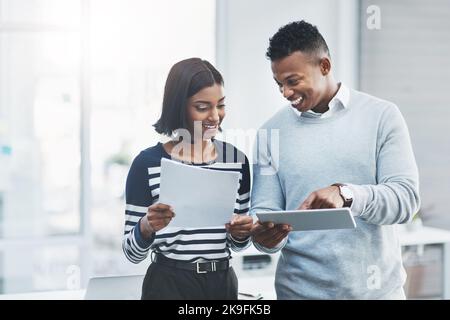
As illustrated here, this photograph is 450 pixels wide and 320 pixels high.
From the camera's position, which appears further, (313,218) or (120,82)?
(120,82)

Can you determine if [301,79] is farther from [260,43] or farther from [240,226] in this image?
[240,226]

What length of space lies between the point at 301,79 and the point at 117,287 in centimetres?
56

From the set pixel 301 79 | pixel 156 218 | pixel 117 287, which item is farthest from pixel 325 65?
pixel 117 287

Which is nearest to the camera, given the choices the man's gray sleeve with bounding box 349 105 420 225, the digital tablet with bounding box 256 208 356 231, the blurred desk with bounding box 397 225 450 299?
the digital tablet with bounding box 256 208 356 231

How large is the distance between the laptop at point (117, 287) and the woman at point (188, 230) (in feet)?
0.06

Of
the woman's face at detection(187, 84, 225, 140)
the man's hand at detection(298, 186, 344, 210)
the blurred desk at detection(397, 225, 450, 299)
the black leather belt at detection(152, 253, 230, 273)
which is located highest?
the woman's face at detection(187, 84, 225, 140)

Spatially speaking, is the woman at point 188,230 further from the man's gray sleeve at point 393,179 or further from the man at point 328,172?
the man's gray sleeve at point 393,179

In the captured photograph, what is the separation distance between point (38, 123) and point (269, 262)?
67 cm

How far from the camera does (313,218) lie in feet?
3.46

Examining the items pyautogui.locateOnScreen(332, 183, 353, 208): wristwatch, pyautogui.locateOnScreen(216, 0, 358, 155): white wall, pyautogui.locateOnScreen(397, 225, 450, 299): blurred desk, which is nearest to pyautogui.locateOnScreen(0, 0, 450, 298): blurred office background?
pyautogui.locateOnScreen(216, 0, 358, 155): white wall

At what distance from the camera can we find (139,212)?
1.17m

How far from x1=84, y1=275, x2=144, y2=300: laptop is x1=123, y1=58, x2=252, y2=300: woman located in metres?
0.02

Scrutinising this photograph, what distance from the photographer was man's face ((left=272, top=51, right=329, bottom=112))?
120cm

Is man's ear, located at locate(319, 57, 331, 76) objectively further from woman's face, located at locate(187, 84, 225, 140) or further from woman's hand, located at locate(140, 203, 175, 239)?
woman's hand, located at locate(140, 203, 175, 239)
